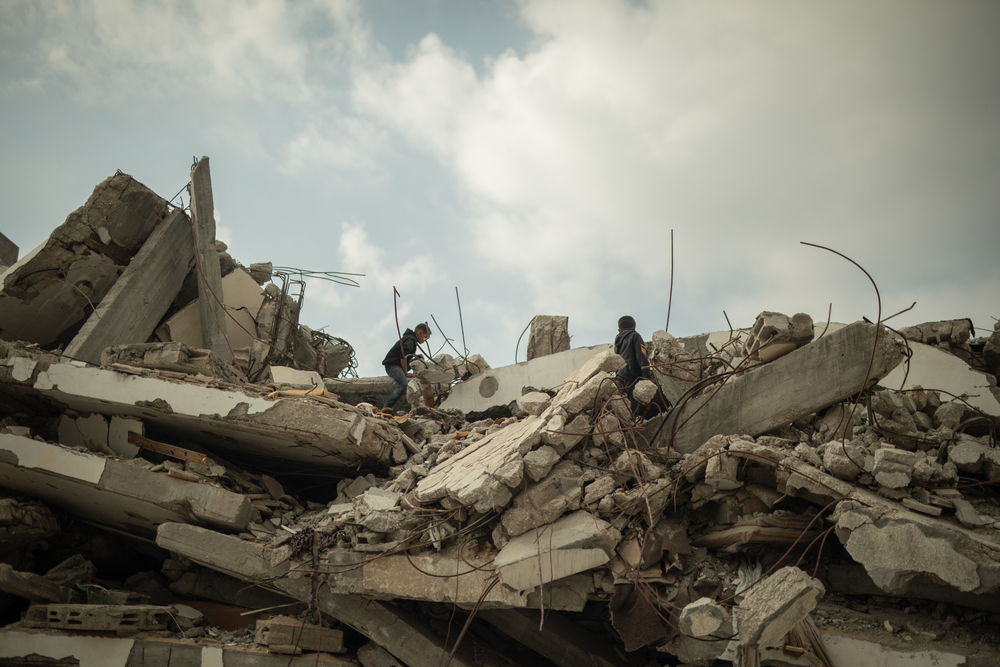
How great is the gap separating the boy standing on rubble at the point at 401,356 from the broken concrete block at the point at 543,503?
188 inches

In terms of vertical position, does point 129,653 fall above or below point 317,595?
below

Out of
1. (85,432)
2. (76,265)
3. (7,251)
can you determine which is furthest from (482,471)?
(7,251)

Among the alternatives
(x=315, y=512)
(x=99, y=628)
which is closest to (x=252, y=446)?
(x=315, y=512)

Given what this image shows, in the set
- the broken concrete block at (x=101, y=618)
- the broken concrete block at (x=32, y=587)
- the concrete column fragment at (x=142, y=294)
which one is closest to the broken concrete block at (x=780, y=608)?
the broken concrete block at (x=101, y=618)

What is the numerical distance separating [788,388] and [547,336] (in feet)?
22.1

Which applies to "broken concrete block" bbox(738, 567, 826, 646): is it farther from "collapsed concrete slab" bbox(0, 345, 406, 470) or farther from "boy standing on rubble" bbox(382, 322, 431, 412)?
"boy standing on rubble" bbox(382, 322, 431, 412)

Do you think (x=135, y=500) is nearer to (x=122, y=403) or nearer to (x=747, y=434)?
(x=122, y=403)

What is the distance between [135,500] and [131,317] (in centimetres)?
309

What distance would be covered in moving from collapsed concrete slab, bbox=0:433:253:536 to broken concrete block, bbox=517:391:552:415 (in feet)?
8.59

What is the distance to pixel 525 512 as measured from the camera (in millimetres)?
5113

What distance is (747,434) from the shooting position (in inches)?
209

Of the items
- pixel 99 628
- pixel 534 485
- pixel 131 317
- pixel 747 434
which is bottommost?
pixel 99 628

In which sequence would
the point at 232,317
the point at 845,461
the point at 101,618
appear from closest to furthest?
1. the point at 845,461
2. the point at 101,618
3. the point at 232,317

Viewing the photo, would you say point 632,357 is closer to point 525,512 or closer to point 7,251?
point 525,512
